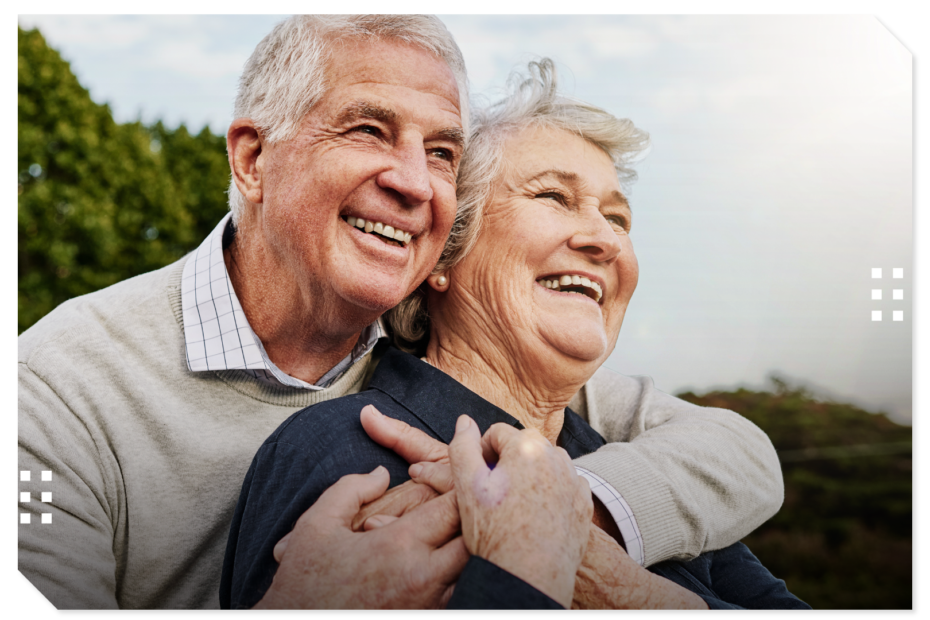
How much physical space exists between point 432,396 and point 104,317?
113cm

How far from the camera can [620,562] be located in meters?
1.58

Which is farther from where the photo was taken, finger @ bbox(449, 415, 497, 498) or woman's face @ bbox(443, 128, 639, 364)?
woman's face @ bbox(443, 128, 639, 364)

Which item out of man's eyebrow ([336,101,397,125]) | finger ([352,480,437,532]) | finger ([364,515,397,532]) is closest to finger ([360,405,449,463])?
finger ([352,480,437,532])

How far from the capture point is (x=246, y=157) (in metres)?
2.16

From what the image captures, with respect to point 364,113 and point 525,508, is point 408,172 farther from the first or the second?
point 525,508

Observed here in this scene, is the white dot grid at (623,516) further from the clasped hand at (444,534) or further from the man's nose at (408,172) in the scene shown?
the man's nose at (408,172)

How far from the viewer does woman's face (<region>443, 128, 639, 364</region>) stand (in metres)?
2.15

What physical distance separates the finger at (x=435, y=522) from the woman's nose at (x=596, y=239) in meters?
1.08

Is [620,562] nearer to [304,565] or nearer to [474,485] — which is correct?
[474,485]

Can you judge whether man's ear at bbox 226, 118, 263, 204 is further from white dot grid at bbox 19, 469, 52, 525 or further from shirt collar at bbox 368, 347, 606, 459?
white dot grid at bbox 19, 469, 52, 525

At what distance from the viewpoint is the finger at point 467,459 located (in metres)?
1.39

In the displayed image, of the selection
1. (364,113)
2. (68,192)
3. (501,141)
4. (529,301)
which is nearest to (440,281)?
(529,301)

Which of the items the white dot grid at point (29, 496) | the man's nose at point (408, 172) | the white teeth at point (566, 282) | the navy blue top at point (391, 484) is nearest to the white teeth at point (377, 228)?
the man's nose at point (408, 172)

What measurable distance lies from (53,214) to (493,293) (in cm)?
798
